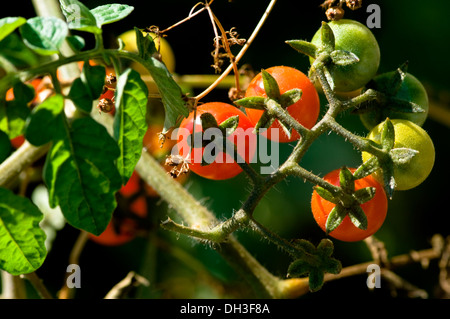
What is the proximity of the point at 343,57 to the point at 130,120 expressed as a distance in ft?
0.81

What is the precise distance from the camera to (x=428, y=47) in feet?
3.49

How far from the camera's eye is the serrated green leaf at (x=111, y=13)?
0.53 m

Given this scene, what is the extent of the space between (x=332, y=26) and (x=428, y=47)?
0.50m

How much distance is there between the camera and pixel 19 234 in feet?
1.74

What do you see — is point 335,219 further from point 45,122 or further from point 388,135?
point 45,122

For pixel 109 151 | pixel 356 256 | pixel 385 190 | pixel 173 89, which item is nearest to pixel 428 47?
pixel 356 256

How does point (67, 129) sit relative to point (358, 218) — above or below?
above

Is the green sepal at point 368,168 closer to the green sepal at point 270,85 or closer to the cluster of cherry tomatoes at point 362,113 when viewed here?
the cluster of cherry tomatoes at point 362,113

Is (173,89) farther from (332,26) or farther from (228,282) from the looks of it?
(228,282)

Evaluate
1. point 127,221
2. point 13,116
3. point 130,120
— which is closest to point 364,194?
point 130,120

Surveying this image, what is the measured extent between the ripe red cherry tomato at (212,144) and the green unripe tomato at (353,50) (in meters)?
0.12

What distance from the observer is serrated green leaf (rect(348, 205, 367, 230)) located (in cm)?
59
